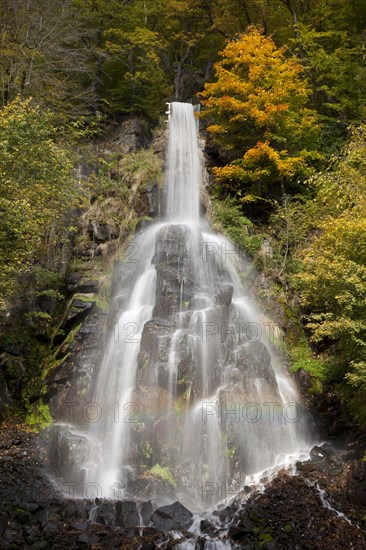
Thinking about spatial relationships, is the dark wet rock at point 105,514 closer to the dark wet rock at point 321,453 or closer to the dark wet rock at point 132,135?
the dark wet rock at point 321,453

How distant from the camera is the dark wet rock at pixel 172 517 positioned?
27.7ft

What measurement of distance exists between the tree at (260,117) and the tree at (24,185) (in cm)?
765

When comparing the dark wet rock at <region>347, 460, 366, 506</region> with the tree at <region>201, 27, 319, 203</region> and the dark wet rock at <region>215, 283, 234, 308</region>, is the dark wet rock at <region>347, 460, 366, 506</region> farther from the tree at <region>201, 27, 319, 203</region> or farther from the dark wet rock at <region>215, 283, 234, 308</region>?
the tree at <region>201, 27, 319, 203</region>

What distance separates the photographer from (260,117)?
17.4m

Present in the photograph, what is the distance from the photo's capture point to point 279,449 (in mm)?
10867

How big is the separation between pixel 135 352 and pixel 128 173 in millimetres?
8972

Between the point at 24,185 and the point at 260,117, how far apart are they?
32.8 feet

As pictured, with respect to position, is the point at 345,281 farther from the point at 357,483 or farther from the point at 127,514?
the point at 127,514

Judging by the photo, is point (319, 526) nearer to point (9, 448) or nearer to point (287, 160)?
point (9, 448)

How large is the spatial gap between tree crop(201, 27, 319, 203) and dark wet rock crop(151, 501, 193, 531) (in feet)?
40.6

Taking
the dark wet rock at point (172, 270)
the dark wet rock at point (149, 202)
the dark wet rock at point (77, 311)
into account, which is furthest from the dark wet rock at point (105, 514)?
the dark wet rock at point (149, 202)

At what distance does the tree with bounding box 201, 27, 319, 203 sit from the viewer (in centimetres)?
1758

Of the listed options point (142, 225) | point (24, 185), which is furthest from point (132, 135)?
point (24, 185)

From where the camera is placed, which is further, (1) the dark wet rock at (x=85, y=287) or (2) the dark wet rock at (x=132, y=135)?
(2) the dark wet rock at (x=132, y=135)
